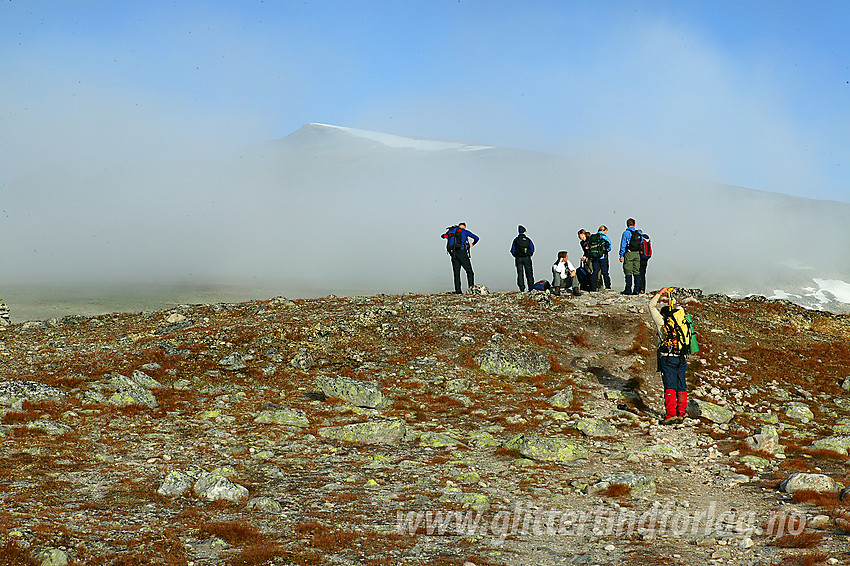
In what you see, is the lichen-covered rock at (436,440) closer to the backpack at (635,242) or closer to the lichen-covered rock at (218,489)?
the lichen-covered rock at (218,489)

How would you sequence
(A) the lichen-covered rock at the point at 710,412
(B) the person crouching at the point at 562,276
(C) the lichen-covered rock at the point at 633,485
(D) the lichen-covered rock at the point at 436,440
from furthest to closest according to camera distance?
(B) the person crouching at the point at 562,276 < (A) the lichen-covered rock at the point at 710,412 < (D) the lichen-covered rock at the point at 436,440 < (C) the lichen-covered rock at the point at 633,485

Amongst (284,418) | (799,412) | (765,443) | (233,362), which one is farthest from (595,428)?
(233,362)

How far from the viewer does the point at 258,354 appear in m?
22.8

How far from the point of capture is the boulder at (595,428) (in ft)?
52.9

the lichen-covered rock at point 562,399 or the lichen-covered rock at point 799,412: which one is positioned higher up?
the lichen-covered rock at point 562,399

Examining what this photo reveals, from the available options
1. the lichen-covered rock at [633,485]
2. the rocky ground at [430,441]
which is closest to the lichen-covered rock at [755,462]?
the rocky ground at [430,441]

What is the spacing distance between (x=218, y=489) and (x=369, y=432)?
16.2 ft

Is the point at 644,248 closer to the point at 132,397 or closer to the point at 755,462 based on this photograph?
the point at 755,462

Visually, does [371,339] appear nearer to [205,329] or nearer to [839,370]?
[205,329]

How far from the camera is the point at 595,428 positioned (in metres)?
16.2

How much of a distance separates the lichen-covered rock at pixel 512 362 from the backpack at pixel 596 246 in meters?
9.38

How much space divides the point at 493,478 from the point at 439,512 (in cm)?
237

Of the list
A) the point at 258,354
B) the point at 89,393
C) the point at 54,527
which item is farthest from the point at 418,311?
the point at 54,527

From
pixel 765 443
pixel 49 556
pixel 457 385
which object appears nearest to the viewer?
pixel 49 556
